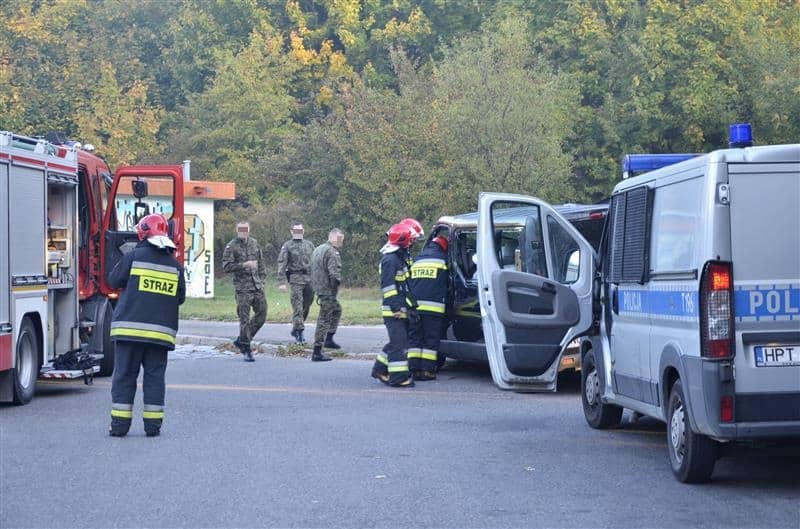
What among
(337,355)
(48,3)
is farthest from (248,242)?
(48,3)

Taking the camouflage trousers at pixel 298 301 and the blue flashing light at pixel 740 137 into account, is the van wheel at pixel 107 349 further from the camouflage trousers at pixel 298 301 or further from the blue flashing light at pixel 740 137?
the blue flashing light at pixel 740 137

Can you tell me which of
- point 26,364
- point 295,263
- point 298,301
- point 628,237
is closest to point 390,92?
point 295,263

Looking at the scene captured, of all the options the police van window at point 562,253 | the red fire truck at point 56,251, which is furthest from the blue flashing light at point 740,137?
the red fire truck at point 56,251

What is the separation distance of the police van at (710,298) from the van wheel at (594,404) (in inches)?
24.0

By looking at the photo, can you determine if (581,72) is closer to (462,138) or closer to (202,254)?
(462,138)

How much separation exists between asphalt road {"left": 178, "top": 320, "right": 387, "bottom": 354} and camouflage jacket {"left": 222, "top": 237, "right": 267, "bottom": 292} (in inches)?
79.6

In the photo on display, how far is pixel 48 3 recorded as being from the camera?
184ft

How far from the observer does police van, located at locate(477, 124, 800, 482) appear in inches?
318

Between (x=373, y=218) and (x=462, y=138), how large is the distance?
526 cm

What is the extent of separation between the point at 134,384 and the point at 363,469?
105 inches

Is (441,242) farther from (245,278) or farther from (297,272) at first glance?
(297,272)

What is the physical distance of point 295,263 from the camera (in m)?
20.3

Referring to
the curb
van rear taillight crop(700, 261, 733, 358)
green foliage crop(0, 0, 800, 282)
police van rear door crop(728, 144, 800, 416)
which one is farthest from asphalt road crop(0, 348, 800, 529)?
green foliage crop(0, 0, 800, 282)

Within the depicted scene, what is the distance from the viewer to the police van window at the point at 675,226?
8.45 m
